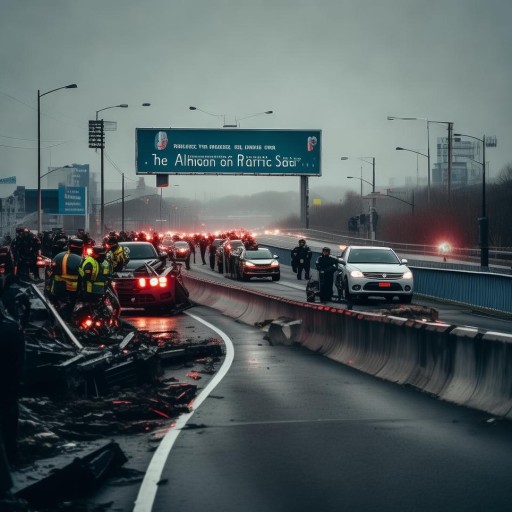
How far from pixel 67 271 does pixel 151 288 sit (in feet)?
34.0

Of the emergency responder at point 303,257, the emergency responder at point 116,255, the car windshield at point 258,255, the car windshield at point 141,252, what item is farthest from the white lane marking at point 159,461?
the car windshield at point 258,255

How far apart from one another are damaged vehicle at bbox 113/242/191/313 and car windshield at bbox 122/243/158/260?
46.2 inches

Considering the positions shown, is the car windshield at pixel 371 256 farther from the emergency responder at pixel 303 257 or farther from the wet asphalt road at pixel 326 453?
the wet asphalt road at pixel 326 453

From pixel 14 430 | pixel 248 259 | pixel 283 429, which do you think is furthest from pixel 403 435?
pixel 248 259

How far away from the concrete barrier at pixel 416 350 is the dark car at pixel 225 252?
1340 inches

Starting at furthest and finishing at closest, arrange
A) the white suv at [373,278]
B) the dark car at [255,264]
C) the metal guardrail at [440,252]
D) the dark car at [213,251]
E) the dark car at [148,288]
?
the dark car at [213,251] < the metal guardrail at [440,252] < the dark car at [255,264] < the white suv at [373,278] < the dark car at [148,288]

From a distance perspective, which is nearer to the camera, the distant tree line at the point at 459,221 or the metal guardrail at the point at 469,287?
the metal guardrail at the point at 469,287

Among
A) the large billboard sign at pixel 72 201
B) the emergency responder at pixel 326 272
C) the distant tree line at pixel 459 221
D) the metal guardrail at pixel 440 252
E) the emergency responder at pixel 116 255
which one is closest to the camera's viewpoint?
the emergency responder at pixel 116 255

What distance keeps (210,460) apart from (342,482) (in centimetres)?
134

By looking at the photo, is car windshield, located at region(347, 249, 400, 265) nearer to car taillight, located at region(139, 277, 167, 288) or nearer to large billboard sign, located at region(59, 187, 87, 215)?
car taillight, located at region(139, 277, 167, 288)

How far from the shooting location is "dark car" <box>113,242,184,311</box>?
26844 millimetres

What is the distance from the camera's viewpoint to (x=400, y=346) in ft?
47.3

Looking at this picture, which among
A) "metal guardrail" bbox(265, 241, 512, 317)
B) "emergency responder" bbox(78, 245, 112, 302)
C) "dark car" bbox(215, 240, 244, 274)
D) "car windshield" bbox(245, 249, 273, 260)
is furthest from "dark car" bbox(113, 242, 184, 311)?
"dark car" bbox(215, 240, 244, 274)

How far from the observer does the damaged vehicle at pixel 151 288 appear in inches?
1057
